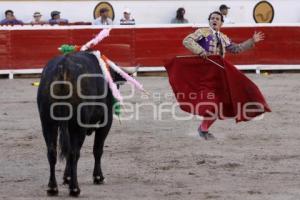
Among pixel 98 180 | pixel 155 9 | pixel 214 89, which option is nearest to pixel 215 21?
pixel 214 89

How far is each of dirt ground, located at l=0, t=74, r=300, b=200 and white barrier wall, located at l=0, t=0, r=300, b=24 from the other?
21.0 ft

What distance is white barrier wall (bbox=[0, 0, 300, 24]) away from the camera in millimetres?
17312

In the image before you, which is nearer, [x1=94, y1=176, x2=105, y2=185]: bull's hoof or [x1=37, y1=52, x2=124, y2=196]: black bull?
[x1=37, y1=52, x2=124, y2=196]: black bull

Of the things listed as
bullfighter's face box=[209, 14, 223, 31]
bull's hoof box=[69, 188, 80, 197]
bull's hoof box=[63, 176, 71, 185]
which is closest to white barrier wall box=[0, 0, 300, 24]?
bullfighter's face box=[209, 14, 223, 31]

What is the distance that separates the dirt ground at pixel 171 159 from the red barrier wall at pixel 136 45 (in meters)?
3.82

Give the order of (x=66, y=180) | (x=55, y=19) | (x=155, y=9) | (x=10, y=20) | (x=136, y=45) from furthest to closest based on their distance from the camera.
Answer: (x=155, y=9) < (x=55, y=19) < (x=10, y=20) < (x=136, y=45) < (x=66, y=180)

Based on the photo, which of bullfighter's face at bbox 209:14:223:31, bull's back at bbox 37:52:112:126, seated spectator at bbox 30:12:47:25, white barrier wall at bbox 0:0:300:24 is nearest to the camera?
bull's back at bbox 37:52:112:126

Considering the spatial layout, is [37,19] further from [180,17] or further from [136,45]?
[180,17]

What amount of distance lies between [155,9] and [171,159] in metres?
10.8

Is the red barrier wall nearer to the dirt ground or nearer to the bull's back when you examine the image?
the dirt ground

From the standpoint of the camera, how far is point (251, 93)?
808cm

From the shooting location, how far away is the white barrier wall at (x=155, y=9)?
56.8 ft

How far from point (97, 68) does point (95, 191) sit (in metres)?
0.84

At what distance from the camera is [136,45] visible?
15.1 m
